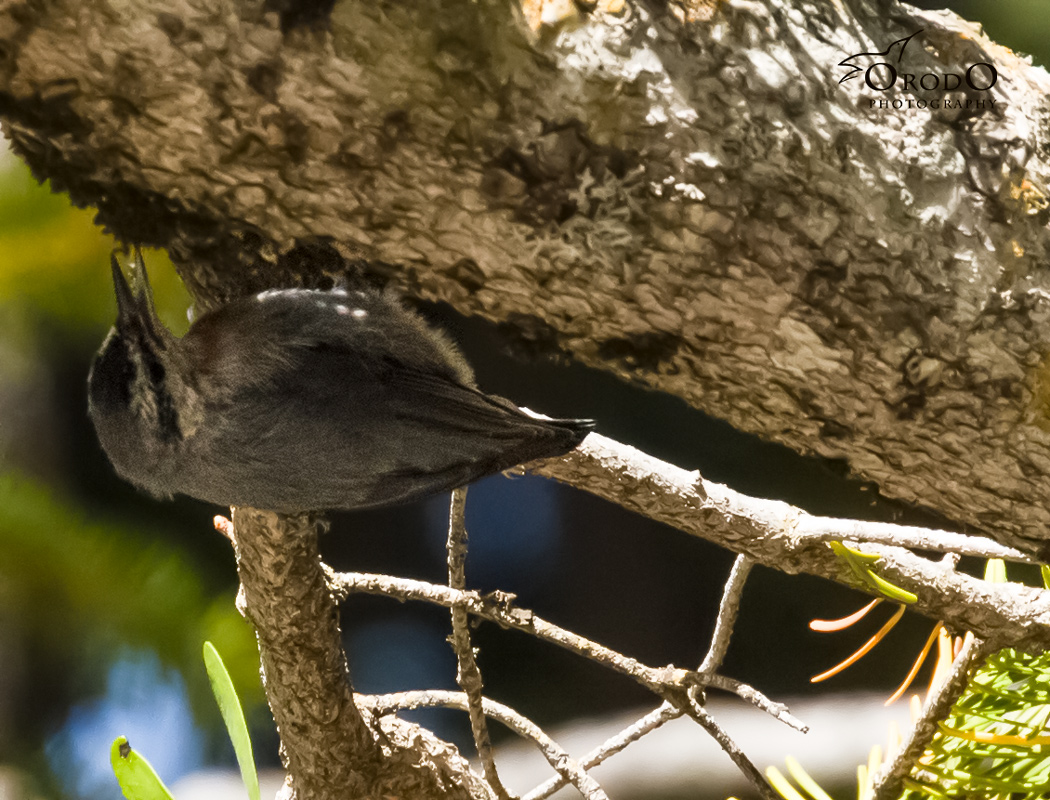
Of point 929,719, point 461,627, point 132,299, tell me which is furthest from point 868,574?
point 132,299

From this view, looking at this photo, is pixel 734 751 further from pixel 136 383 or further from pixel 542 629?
pixel 136 383

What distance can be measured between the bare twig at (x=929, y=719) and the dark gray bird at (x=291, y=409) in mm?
439

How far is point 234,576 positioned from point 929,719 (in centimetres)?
93

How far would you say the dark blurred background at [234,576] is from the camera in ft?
3.21

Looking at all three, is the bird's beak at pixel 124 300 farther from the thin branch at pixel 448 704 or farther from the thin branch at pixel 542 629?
the thin branch at pixel 448 704

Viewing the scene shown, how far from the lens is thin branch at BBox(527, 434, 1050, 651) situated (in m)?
0.70

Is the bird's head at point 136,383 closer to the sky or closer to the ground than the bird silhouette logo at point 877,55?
closer to the ground

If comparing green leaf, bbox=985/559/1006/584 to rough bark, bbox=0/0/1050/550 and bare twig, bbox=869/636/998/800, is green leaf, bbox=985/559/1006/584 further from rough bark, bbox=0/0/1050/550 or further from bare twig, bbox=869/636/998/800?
rough bark, bbox=0/0/1050/550

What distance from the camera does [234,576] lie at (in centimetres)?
120

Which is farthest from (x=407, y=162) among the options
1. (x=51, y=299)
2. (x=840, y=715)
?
(x=840, y=715)

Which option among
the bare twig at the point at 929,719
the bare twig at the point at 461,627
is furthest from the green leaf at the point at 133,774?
the bare twig at the point at 929,719

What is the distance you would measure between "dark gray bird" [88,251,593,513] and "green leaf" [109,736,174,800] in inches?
6.2

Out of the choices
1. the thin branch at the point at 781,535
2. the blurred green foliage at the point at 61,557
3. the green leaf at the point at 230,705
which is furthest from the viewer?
the blurred green foliage at the point at 61,557

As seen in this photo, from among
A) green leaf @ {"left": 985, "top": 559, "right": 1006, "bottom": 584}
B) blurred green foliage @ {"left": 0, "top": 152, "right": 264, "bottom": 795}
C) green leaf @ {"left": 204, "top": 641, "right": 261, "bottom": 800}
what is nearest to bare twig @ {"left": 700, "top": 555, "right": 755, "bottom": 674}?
green leaf @ {"left": 985, "top": 559, "right": 1006, "bottom": 584}
